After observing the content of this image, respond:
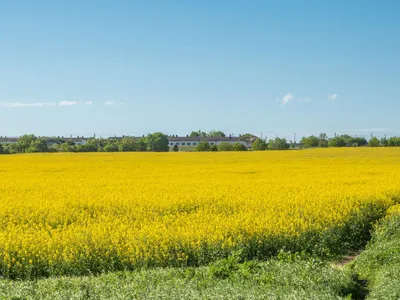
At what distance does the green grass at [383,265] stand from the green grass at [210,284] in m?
0.62

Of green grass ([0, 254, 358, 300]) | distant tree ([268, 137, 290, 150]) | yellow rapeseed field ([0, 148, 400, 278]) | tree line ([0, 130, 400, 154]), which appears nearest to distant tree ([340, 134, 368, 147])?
tree line ([0, 130, 400, 154])

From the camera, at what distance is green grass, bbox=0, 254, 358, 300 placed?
8.88 meters

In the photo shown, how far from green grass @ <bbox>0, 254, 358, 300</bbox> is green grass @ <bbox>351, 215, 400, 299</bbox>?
0.62 m

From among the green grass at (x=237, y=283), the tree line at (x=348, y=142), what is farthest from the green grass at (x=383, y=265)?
the tree line at (x=348, y=142)

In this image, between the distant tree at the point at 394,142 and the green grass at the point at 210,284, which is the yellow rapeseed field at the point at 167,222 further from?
the distant tree at the point at 394,142

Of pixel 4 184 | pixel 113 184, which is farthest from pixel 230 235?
pixel 4 184

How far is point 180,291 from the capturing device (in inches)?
356

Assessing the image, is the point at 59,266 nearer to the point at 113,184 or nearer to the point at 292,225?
the point at 292,225

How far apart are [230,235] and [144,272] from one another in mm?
3416

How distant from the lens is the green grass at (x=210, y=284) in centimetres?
888

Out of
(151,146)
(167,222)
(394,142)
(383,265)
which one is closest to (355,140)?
(394,142)

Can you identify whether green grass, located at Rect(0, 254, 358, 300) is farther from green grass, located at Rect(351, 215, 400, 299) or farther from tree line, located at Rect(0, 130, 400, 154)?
tree line, located at Rect(0, 130, 400, 154)

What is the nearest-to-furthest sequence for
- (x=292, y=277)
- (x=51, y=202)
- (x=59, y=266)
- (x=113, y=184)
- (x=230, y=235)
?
(x=292, y=277), (x=59, y=266), (x=230, y=235), (x=51, y=202), (x=113, y=184)

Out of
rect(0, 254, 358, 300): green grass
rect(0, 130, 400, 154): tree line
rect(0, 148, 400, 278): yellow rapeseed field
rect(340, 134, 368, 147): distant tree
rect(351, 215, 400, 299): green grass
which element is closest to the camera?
rect(0, 254, 358, 300): green grass
